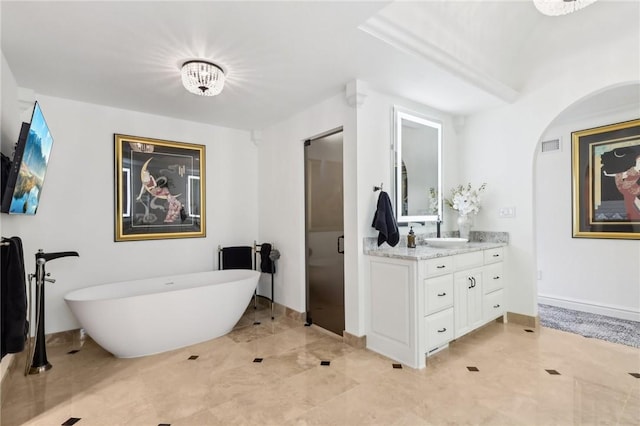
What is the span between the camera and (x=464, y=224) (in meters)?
3.81

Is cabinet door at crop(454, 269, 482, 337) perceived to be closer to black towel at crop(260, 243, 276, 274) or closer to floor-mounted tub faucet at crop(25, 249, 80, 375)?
black towel at crop(260, 243, 276, 274)

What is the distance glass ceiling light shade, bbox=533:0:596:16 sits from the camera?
213cm

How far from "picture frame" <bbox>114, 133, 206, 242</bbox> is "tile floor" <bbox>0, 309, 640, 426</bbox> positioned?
1353 millimetres

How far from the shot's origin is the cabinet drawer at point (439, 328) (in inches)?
104

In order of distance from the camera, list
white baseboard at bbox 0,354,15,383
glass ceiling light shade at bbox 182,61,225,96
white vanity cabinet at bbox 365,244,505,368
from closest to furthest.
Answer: white baseboard at bbox 0,354,15,383 < glass ceiling light shade at bbox 182,61,225,96 < white vanity cabinet at bbox 365,244,505,368

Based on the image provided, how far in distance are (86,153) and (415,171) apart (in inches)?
141

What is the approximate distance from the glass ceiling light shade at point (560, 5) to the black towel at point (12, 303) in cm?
394

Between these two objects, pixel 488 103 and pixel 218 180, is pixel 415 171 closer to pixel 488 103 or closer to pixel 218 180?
pixel 488 103

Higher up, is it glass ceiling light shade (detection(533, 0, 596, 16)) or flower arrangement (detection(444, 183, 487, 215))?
glass ceiling light shade (detection(533, 0, 596, 16))

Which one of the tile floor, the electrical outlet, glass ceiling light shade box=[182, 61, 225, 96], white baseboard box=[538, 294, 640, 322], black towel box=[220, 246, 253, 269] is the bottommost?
the tile floor

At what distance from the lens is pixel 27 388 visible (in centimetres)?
234

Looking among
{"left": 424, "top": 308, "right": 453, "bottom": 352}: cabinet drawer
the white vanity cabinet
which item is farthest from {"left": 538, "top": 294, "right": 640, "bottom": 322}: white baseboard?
{"left": 424, "top": 308, "right": 453, "bottom": 352}: cabinet drawer

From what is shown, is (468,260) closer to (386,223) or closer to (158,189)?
(386,223)

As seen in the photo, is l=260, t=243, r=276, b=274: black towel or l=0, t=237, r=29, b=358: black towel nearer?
l=0, t=237, r=29, b=358: black towel
